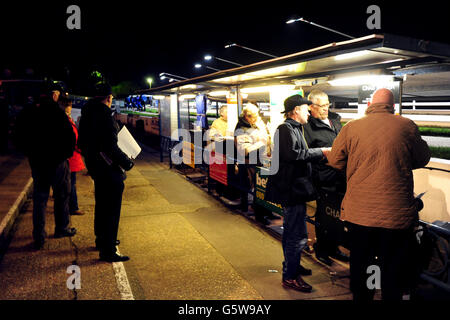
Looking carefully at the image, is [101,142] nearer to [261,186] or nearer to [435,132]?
[261,186]

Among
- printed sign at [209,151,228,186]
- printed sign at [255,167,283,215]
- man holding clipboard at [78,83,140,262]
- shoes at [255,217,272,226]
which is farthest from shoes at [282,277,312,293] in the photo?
printed sign at [209,151,228,186]

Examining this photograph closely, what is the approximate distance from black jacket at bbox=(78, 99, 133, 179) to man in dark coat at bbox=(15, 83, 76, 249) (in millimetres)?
628

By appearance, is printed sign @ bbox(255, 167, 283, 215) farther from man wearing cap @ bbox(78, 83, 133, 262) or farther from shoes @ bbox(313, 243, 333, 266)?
man wearing cap @ bbox(78, 83, 133, 262)

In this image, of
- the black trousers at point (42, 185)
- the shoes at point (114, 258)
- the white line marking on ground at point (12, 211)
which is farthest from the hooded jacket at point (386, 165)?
the white line marking on ground at point (12, 211)

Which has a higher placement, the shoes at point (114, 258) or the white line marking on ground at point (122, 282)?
the shoes at point (114, 258)

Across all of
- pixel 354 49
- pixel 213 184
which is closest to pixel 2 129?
pixel 213 184

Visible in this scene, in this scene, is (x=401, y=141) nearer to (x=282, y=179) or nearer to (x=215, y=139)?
(x=282, y=179)

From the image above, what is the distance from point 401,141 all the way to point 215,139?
17.8 ft

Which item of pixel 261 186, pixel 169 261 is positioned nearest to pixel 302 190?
pixel 169 261

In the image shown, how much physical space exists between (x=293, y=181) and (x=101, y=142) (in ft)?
7.77

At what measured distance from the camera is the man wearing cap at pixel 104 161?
4.67m

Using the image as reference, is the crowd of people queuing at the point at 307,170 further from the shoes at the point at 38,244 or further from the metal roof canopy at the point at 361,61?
the metal roof canopy at the point at 361,61

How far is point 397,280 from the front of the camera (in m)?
3.04

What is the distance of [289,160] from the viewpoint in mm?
3863
